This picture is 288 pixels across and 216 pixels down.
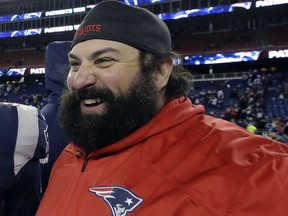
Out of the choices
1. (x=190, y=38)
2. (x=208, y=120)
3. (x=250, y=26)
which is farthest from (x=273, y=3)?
(x=208, y=120)

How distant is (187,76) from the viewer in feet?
5.05

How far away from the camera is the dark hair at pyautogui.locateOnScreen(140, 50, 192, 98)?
1263 mm

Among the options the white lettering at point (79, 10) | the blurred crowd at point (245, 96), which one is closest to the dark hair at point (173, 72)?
the blurred crowd at point (245, 96)

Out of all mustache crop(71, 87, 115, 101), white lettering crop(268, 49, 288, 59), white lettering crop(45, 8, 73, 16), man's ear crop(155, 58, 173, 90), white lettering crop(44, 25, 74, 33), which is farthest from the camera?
white lettering crop(45, 8, 73, 16)

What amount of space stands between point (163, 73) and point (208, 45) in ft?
62.4

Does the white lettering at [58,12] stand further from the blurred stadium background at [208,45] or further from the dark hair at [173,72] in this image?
the dark hair at [173,72]

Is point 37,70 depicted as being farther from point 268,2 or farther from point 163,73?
point 163,73

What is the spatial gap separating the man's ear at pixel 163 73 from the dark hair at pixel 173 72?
0.02m

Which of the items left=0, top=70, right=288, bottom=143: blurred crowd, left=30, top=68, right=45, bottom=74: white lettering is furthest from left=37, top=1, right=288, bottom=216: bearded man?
left=30, top=68, right=45, bottom=74: white lettering

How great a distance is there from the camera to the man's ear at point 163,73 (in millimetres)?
1330

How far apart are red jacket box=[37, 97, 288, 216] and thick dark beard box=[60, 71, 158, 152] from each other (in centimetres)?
5

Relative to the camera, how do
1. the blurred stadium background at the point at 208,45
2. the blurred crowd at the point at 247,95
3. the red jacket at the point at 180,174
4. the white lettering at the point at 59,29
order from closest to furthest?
the red jacket at the point at 180,174 < the blurred crowd at the point at 247,95 < the blurred stadium background at the point at 208,45 < the white lettering at the point at 59,29

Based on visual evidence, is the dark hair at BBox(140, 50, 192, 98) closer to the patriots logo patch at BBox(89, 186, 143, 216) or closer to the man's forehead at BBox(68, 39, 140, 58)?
the man's forehead at BBox(68, 39, 140, 58)

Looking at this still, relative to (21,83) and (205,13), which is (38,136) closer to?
(205,13)
